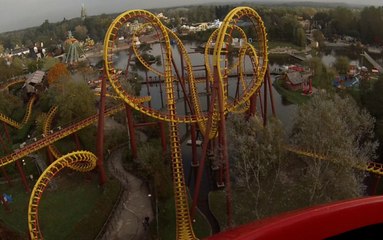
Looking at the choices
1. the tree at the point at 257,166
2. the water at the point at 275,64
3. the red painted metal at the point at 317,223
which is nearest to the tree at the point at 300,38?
the water at the point at 275,64

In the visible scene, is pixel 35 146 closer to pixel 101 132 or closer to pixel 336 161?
pixel 101 132

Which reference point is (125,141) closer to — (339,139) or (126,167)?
(126,167)

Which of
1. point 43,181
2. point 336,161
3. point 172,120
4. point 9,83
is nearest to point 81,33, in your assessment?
point 9,83

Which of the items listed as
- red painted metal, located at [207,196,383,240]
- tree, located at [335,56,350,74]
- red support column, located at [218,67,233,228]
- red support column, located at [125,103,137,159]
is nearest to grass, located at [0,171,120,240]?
red support column, located at [125,103,137,159]

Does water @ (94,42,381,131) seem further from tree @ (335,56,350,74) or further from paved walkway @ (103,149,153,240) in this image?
paved walkway @ (103,149,153,240)

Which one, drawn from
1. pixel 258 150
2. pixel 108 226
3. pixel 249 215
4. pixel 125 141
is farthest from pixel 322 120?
pixel 125 141

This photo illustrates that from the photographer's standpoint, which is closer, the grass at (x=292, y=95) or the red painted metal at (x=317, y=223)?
the red painted metal at (x=317, y=223)

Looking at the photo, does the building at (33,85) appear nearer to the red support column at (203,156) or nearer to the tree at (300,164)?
the tree at (300,164)
